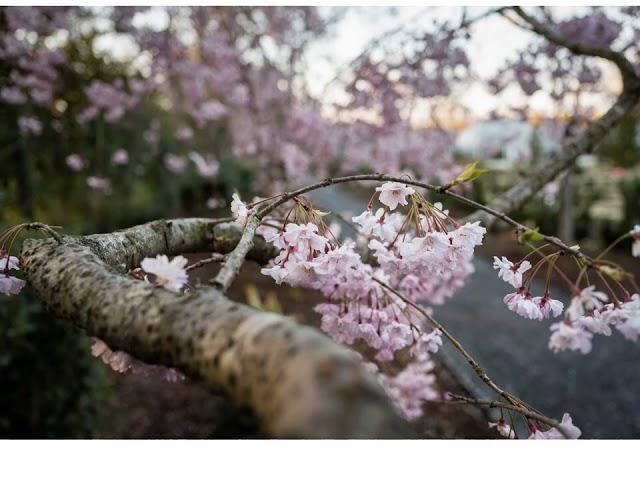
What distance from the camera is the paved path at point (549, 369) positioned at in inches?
93.1

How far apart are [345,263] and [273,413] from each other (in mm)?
335

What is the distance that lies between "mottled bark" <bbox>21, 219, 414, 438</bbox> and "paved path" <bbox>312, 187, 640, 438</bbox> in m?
2.02

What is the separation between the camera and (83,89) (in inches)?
114

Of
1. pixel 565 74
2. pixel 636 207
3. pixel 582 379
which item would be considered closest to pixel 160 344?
pixel 565 74

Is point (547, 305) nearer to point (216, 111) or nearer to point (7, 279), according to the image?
point (7, 279)

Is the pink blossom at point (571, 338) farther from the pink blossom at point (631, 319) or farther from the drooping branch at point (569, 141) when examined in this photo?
the drooping branch at point (569, 141)

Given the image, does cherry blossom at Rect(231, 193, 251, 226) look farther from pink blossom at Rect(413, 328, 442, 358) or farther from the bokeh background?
the bokeh background

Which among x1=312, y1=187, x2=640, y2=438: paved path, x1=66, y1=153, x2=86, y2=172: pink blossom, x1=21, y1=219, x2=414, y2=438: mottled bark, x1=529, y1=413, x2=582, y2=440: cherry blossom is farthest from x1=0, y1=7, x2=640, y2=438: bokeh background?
x1=21, y1=219, x2=414, y2=438: mottled bark

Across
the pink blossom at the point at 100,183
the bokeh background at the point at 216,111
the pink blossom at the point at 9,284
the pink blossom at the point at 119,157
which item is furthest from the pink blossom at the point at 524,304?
the pink blossom at the point at 119,157

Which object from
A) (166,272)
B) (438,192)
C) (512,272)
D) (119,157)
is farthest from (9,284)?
(119,157)

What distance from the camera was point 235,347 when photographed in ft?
1.34

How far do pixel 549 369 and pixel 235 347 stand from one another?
9.20ft

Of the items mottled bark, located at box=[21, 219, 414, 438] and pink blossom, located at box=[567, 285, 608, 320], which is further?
pink blossom, located at box=[567, 285, 608, 320]

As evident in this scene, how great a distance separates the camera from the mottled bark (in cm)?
38
